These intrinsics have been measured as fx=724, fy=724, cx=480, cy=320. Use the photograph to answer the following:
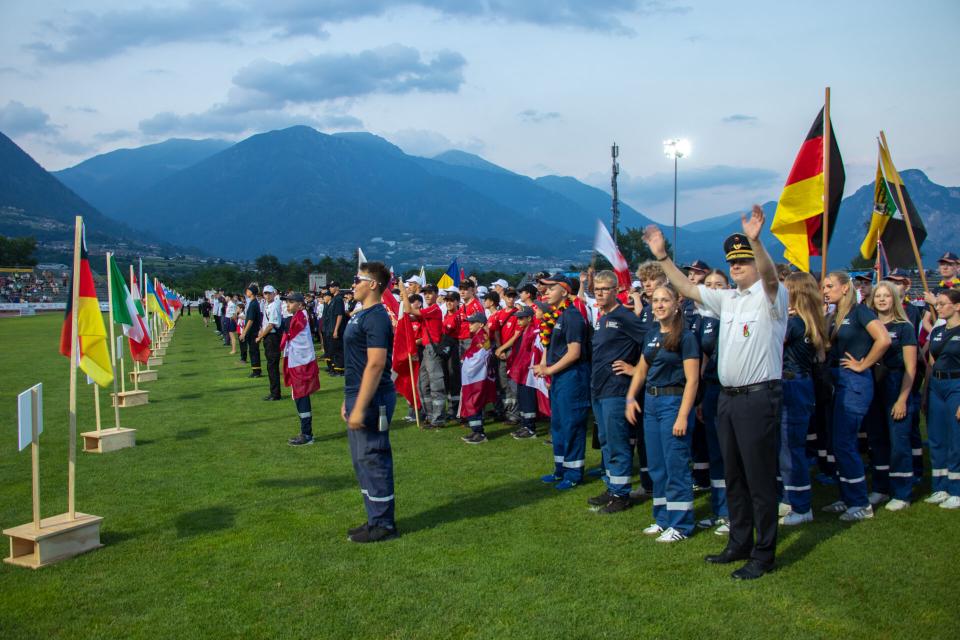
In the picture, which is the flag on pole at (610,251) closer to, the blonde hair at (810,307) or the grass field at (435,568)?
the grass field at (435,568)

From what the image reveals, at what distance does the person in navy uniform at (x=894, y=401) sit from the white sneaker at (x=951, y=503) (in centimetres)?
28

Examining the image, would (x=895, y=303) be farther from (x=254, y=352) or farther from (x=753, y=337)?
(x=254, y=352)

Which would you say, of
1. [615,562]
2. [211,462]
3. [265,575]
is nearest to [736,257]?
[615,562]

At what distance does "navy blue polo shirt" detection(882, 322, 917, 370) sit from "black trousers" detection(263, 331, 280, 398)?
10494 mm

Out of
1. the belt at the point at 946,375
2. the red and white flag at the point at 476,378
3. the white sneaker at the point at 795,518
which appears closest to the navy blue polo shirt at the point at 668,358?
the white sneaker at the point at 795,518

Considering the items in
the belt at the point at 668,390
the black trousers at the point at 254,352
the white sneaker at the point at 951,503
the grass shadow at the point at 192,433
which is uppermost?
the belt at the point at 668,390

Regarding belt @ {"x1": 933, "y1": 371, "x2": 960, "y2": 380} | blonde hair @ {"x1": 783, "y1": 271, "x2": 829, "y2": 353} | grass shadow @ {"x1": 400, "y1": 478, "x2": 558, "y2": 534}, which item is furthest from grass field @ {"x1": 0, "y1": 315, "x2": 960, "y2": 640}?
blonde hair @ {"x1": 783, "y1": 271, "x2": 829, "y2": 353}

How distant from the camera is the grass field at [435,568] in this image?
4395mm

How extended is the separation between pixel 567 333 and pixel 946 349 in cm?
333

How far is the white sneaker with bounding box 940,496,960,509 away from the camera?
20.6 feet

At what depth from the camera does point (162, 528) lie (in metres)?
6.39

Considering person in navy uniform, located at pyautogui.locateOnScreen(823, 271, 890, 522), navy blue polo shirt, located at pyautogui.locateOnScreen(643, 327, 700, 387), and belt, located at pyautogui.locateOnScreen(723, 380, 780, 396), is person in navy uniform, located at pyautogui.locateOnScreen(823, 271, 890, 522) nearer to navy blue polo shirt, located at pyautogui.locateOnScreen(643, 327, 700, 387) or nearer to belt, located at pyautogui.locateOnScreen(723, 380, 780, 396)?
navy blue polo shirt, located at pyautogui.locateOnScreen(643, 327, 700, 387)

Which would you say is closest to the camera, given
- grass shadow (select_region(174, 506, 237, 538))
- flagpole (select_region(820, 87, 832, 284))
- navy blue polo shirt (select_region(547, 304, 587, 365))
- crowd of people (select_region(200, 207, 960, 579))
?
crowd of people (select_region(200, 207, 960, 579))

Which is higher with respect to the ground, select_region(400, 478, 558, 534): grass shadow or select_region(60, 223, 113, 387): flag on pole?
select_region(60, 223, 113, 387): flag on pole
